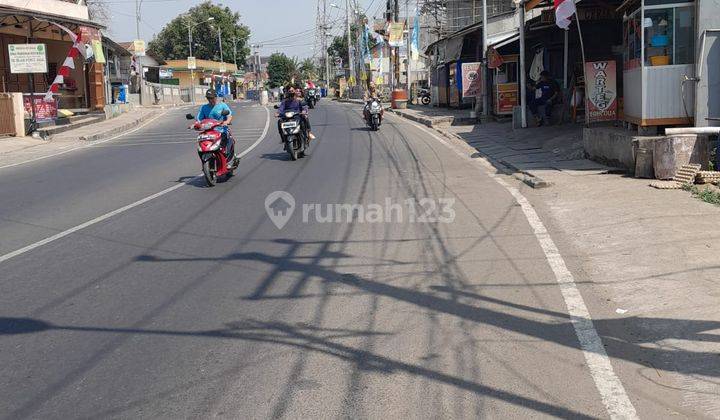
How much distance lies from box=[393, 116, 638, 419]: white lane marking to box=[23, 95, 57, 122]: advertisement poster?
22.8 m

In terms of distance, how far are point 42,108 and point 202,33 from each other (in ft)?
250

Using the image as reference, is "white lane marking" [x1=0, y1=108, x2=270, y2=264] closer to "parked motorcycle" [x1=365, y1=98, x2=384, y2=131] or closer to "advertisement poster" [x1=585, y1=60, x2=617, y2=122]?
"advertisement poster" [x1=585, y1=60, x2=617, y2=122]

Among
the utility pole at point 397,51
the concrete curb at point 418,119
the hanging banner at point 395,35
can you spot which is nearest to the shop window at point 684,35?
the concrete curb at point 418,119

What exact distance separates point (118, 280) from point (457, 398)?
399 centimetres

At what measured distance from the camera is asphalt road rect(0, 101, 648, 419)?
14.6 feet

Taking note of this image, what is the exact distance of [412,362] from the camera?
497cm

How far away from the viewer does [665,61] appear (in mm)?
12719

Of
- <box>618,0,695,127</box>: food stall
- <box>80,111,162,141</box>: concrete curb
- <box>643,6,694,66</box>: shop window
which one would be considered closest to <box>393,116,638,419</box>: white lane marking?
<box>618,0,695,127</box>: food stall

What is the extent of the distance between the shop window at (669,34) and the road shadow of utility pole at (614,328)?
809 cm

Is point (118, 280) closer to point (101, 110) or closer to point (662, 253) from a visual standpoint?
point (662, 253)

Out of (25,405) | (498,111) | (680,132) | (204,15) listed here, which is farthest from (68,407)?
(204,15)

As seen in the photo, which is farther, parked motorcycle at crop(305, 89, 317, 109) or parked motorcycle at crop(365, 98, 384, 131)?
parked motorcycle at crop(305, 89, 317, 109)

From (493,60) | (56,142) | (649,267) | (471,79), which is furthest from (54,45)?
(649,267)

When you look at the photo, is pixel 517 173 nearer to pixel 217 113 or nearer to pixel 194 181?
pixel 217 113
